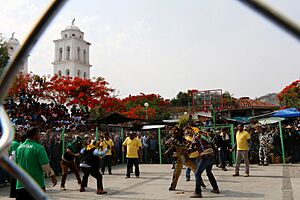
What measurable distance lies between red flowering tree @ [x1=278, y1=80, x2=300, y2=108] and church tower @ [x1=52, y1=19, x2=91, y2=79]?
37.9 m

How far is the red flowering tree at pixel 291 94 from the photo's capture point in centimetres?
4041

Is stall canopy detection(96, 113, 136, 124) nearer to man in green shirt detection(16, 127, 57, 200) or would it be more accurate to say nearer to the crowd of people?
the crowd of people

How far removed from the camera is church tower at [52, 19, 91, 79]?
63.4 metres

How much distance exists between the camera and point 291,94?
138ft

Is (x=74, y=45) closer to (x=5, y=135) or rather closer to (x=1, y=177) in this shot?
(x=1, y=177)

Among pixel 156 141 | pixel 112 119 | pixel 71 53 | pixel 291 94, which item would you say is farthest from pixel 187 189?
pixel 71 53

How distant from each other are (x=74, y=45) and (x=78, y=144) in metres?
56.6

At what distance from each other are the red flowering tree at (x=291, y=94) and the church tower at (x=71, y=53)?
1493 inches

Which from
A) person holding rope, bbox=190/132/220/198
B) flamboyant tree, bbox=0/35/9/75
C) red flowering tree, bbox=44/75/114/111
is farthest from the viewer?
Result: red flowering tree, bbox=44/75/114/111

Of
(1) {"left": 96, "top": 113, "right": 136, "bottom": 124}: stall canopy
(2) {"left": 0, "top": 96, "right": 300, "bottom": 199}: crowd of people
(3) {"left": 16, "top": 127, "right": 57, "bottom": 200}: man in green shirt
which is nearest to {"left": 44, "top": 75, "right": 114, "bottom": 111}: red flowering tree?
(2) {"left": 0, "top": 96, "right": 300, "bottom": 199}: crowd of people

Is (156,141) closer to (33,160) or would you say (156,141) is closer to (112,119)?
(112,119)

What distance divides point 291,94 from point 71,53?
133 ft

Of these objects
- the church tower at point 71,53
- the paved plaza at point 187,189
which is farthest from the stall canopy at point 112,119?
the church tower at point 71,53

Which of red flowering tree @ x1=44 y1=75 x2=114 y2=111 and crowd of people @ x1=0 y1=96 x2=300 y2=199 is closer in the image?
crowd of people @ x1=0 y1=96 x2=300 y2=199
